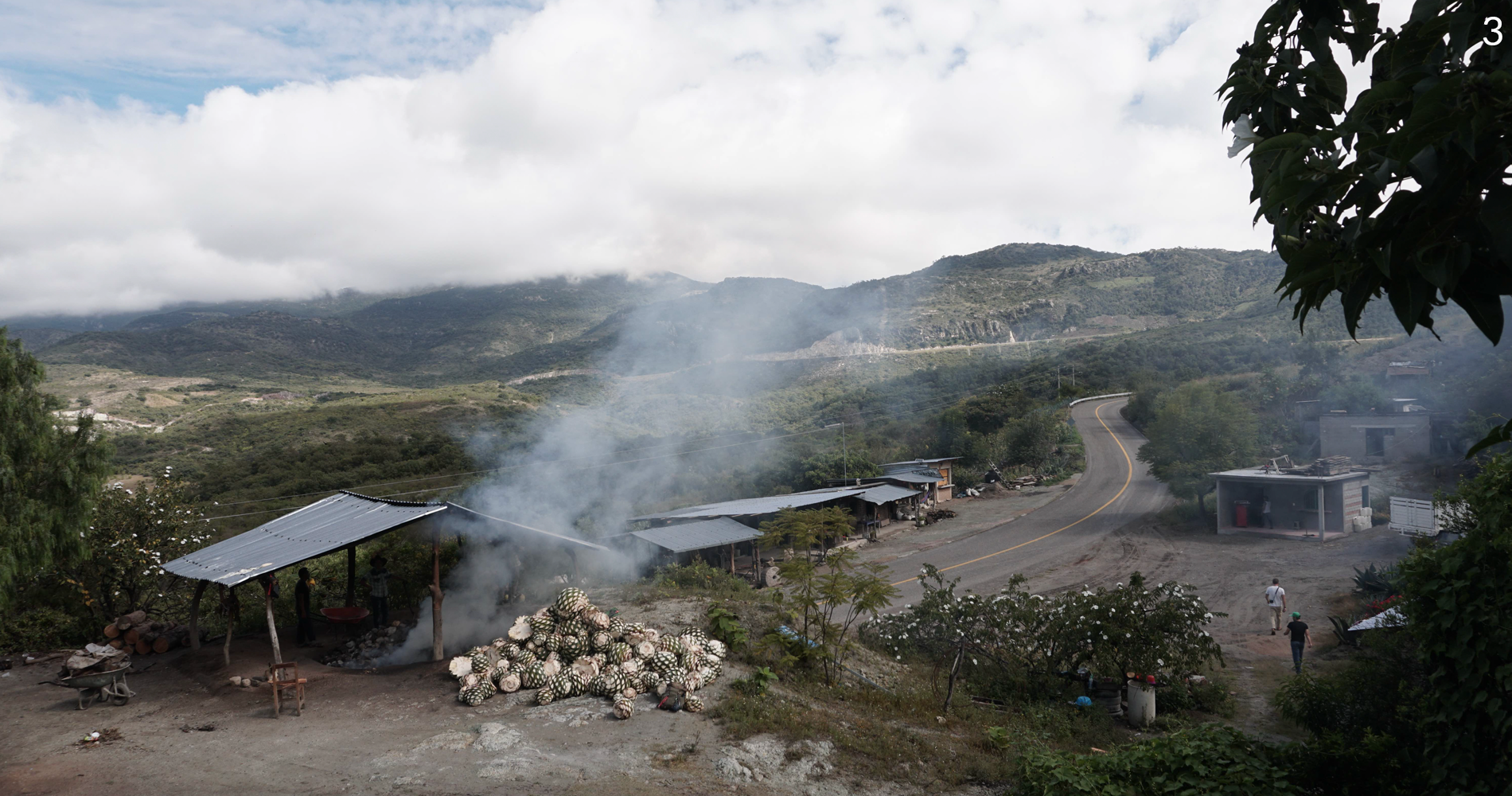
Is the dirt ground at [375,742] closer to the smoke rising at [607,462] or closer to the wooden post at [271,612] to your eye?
the wooden post at [271,612]

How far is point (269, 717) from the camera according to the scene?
9.89 m

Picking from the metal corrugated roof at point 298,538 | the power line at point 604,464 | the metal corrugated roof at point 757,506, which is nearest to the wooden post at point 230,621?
the metal corrugated roof at point 298,538

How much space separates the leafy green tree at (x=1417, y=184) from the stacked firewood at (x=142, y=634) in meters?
17.7

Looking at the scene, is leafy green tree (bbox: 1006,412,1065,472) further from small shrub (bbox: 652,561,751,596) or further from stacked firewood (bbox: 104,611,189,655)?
stacked firewood (bbox: 104,611,189,655)

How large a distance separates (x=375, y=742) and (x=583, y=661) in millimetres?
2812

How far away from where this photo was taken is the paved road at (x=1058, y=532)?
2392 cm

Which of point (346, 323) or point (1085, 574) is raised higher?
point (346, 323)

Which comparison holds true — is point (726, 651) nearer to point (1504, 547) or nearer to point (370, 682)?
point (370, 682)

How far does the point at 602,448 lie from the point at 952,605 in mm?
18829

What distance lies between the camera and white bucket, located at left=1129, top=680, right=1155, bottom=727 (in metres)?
11.2

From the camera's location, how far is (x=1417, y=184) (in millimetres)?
1709

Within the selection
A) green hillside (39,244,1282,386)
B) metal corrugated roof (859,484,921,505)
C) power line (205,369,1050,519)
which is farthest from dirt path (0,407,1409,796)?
green hillside (39,244,1282,386)

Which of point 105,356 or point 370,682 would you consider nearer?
point 370,682

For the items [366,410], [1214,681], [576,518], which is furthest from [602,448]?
[366,410]
